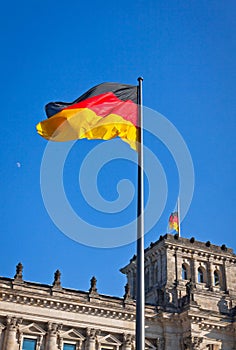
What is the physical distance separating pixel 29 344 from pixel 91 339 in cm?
537

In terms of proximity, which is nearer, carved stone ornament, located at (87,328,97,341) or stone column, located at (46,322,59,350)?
stone column, located at (46,322,59,350)

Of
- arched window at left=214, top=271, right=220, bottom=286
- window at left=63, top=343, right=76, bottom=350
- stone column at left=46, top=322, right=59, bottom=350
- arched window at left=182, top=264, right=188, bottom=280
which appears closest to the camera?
stone column at left=46, top=322, right=59, bottom=350

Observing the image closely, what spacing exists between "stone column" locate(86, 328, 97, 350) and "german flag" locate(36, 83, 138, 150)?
989 inches

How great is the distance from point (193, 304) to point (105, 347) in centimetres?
942

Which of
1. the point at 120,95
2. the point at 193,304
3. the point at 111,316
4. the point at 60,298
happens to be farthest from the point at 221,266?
the point at 120,95

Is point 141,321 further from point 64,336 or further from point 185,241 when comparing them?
point 185,241

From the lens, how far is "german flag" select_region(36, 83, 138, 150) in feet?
71.3

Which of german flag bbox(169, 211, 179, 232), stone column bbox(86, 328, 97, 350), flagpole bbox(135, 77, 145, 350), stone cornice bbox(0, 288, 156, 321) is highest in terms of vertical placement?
german flag bbox(169, 211, 179, 232)

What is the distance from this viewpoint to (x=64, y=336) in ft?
136

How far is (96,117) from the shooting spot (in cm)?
2200

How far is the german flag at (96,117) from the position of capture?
21719 mm

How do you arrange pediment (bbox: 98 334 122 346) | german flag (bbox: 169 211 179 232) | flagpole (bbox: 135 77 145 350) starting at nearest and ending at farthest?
flagpole (bbox: 135 77 145 350), pediment (bbox: 98 334 122 346), german flag (bbox: 169 211 179 232)

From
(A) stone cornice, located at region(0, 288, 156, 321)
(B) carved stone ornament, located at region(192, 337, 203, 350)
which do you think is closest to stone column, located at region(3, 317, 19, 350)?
(A) stone cornice, located at region(0, 288, 156, 321)

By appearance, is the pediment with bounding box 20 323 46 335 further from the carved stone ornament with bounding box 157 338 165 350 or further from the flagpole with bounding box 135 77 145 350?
the flagpole with bounding box 135 77 145 350
